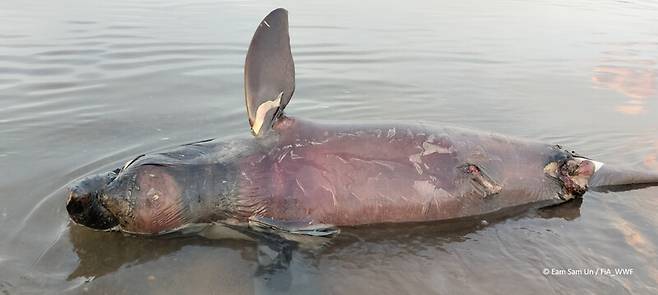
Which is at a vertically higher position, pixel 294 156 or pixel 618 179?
pixel 294 156

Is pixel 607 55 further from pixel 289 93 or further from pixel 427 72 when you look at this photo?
pixel 289 93

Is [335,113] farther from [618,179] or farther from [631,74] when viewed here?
[631,74]

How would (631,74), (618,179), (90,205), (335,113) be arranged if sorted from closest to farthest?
1. (90,205)
2. (618,179)
3. (335,113)
4. (631,74)

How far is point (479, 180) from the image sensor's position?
12.2ft

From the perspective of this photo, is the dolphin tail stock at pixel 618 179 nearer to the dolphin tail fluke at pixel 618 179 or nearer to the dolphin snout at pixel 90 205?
the dolphin tail fluke at pixel 618 179

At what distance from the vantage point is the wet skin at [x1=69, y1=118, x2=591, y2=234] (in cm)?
343

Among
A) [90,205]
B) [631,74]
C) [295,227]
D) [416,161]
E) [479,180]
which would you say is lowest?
[295,227]

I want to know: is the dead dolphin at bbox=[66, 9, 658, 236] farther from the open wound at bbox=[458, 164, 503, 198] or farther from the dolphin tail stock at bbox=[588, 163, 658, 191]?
the dolphin tail stock at bbox=[588, 163, 658, 191]

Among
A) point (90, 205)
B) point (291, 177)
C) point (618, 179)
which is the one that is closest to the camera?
point (90, 205)

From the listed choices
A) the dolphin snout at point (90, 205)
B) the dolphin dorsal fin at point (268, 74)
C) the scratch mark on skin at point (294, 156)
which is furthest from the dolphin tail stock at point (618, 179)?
the dolphin snout at point (90, 205)

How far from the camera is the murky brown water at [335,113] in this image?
3109 mm

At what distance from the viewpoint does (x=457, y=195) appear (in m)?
3.66

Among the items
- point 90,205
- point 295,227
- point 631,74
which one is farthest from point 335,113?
point 631,74

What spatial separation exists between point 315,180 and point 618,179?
2415 millimetres
